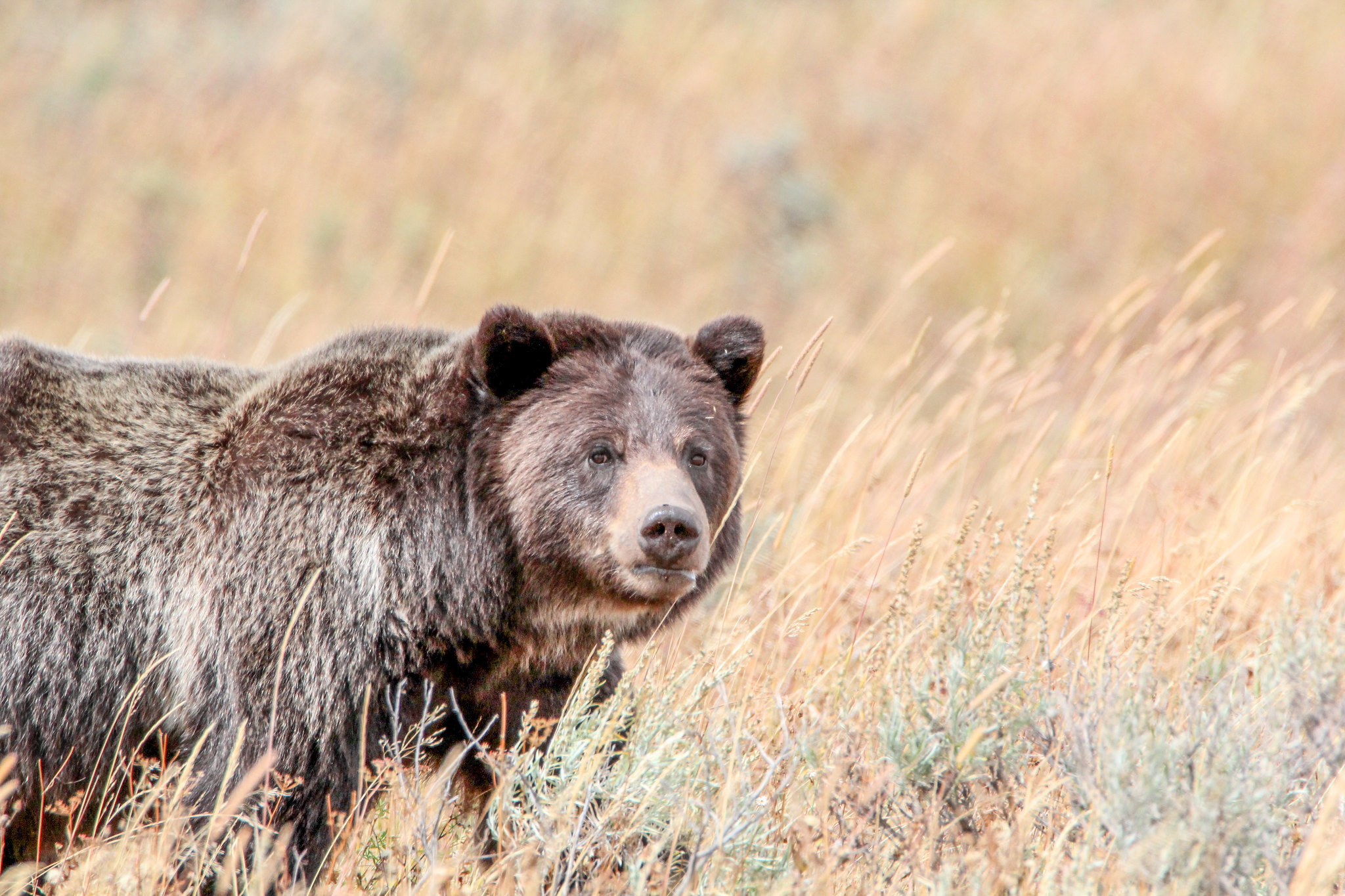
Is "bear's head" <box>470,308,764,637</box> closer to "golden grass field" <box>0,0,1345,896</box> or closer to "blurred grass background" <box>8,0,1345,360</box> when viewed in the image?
"golden grass field" <box>0,0,1345,896</box>

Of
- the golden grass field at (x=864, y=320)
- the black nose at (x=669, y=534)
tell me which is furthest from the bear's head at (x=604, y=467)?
the golden grass field at (x=864, y=320)

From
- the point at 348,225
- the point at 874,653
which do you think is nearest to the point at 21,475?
the point at 874,653

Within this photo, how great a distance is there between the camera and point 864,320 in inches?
492

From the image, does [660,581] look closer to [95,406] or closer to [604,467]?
[604,467]

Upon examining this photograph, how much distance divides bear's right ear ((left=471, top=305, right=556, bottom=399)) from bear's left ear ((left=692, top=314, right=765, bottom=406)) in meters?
0.56

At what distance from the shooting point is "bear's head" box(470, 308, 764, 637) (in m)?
3.82

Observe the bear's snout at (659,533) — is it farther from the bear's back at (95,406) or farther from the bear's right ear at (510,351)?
the bear's back at (95,406)

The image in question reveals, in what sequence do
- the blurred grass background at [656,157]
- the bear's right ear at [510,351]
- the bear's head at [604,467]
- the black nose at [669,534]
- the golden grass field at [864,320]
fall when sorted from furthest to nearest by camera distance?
the blurred grass background at [656,157] → the bear's right ear at [510,351] → the bear's head at [604,467] → the black nose at [669,534] → the golden grass field at [864,320]

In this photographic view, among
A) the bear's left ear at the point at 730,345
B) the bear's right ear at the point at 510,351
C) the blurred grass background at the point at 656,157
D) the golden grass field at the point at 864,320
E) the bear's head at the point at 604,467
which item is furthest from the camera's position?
the blurred grass background at the point at 656,157

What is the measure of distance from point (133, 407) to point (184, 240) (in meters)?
8.64

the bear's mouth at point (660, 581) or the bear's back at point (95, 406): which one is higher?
the bear's back at point (95, 406)

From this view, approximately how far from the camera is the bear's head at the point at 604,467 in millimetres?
3824

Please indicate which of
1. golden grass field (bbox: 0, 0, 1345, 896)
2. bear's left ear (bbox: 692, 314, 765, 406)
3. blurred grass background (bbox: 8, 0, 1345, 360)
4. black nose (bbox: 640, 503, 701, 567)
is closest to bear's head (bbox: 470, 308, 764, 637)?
black nose (bbox: 640, 503, 701, 567)

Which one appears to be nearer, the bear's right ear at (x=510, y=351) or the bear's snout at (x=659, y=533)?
the bear's snout at (x=659, y=533)
